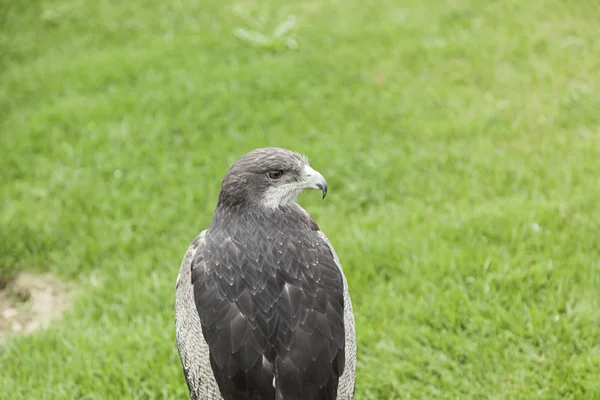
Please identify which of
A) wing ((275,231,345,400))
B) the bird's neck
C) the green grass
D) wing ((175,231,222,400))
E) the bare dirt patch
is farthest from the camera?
the bare dirt patch

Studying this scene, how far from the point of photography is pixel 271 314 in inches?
119

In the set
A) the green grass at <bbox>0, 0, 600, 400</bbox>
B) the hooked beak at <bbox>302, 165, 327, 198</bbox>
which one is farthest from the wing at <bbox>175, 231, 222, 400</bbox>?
the green grass at <bbox>0, 0, 600, 400</bbox>

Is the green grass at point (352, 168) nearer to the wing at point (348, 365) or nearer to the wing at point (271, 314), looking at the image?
the wing at point (348, 365)

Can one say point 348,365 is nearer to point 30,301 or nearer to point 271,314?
point 271,314

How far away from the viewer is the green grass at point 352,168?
400 centimetres

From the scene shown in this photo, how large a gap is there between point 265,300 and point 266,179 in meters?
0.69

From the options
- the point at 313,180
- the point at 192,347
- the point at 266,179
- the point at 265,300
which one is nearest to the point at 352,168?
the point at 313,180

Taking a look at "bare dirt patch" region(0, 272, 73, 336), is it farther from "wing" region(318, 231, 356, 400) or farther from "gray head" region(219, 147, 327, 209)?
"wing" region(318, 231, 356, 400)

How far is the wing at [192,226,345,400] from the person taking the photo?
288 cm

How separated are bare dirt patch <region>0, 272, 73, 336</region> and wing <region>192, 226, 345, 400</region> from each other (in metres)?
2.12

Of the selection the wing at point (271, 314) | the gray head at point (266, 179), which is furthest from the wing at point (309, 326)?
the gray head at point (266, 179)

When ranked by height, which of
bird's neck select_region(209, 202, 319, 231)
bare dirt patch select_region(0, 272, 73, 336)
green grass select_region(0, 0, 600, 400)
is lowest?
bare dirt patch select_region(0, 272, 73, 336)

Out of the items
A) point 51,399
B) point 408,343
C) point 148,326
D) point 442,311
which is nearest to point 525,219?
point 442,311

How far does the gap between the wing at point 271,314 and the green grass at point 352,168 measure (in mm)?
1098
